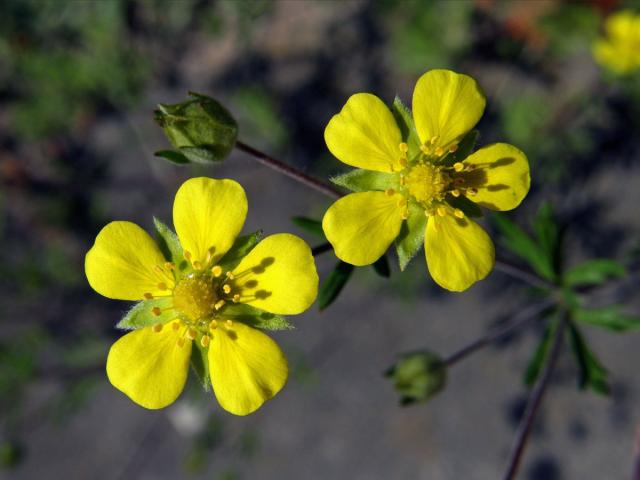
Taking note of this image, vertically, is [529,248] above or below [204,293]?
below

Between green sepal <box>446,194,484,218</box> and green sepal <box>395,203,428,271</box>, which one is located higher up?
green sepal <box>446,194,484,218</box>

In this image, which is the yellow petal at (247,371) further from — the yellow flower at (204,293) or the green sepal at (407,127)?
the green sepal at (407,127)

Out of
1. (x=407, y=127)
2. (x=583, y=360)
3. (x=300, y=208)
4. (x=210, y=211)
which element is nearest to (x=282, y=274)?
(x=210, y=211)

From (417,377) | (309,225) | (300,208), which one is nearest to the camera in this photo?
(309,225)

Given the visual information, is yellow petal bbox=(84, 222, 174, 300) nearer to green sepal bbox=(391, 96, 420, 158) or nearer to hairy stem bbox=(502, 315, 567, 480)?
green sepal bbox=(391, 96, 420, 158)

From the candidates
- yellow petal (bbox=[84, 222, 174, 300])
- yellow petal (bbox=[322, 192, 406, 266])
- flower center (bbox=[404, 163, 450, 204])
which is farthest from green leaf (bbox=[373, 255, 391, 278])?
yellow petal (bbox=[84, 222, 174, 300])

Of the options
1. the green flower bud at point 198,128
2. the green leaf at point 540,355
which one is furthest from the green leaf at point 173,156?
the green leaf at point 540,355

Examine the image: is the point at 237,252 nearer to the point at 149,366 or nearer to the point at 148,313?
the point at 148,313
